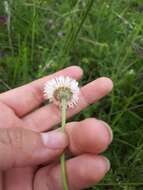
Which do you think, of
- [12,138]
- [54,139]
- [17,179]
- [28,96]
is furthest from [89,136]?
[28,96]

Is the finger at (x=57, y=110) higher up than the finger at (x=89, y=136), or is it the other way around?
the finger at (x=89, y=136)

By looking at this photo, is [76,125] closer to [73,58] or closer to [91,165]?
[91,165]

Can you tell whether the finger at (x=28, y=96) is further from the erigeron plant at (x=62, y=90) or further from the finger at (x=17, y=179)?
the finger at (x=17, y=179)

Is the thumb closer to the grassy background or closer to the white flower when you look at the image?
the white flower

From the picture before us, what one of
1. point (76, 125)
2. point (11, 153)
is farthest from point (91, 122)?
point (11, 153)

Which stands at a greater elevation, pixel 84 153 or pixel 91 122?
pixel 91 122

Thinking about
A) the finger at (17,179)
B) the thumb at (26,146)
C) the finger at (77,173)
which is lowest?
the finger at (17,179)

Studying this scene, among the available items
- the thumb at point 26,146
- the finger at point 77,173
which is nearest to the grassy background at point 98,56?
the finger at point 77,173
